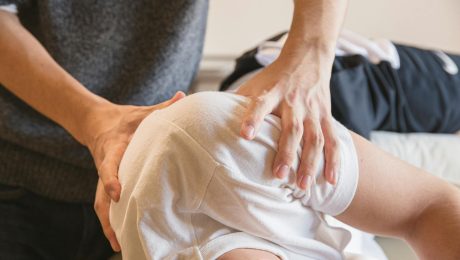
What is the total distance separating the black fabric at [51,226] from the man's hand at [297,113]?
0.45 meters

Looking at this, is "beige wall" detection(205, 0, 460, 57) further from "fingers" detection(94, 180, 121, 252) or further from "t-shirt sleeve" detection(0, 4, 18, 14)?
"fingers" detection(94, 180, 121, 252)

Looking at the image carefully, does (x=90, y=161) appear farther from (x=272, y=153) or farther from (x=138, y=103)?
(x=272, y=153)

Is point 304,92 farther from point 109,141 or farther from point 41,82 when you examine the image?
point 41,82

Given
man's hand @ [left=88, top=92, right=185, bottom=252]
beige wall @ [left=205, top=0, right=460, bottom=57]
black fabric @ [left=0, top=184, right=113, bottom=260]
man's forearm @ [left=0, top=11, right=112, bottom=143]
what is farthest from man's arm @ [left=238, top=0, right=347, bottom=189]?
beige wall @ [left=205, top=0, right=460, bottom=57]

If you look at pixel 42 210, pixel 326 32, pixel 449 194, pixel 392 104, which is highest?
pixel 326 32

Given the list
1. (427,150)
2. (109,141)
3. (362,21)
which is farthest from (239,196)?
(362,21)

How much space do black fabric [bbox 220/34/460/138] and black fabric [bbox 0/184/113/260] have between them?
0.49 m

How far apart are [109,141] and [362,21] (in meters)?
1.13

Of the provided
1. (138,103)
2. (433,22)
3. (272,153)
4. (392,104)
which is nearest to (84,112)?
(138,103)

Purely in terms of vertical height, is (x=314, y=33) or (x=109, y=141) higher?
(x=314, y=33)

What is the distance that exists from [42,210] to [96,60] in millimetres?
306

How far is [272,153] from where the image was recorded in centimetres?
54

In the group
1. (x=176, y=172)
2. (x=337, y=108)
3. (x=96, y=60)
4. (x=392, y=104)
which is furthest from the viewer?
(x=392, y=104)

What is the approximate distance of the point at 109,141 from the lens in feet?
2.22
